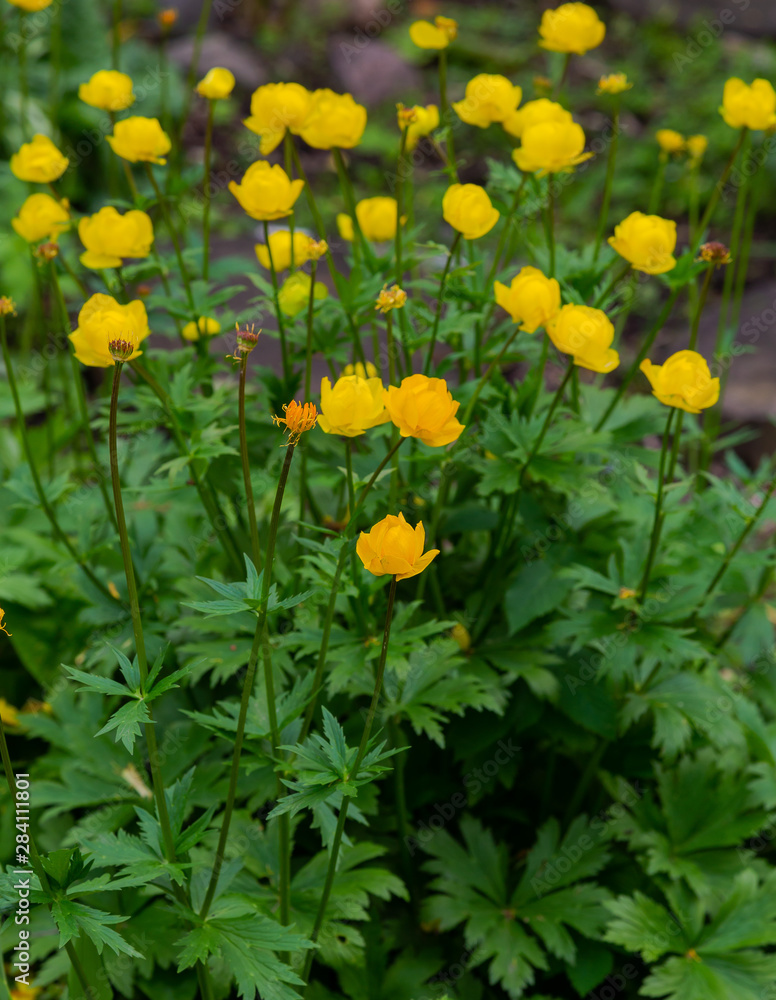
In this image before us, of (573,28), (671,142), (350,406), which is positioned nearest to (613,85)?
(573,28)

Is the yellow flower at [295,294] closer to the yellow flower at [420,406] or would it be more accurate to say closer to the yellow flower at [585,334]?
the yellow flower at [585,334]

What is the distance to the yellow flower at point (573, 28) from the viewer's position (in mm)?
1706

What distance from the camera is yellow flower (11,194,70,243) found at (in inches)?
63.9

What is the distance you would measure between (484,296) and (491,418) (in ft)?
0.73

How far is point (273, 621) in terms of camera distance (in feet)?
5.35

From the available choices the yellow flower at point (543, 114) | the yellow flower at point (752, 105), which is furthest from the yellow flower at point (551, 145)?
the yellow flower at point (752, 105)

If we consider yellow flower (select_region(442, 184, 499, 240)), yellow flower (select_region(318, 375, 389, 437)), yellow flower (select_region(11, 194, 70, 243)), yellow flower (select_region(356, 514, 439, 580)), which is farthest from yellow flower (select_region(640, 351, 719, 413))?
yellow flower (select_region(11, 194, 70, 243))

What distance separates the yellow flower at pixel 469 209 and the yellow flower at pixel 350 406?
17.6 inches

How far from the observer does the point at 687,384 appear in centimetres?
133

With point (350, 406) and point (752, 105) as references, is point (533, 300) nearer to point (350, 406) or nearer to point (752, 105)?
point (350, 406)

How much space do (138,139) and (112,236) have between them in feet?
0.74

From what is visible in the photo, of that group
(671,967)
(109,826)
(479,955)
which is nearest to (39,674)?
(109,826)

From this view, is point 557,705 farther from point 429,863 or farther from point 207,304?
point 207,304

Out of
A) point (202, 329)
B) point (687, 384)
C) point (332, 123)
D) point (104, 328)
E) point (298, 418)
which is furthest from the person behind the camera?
point (202, 329)
